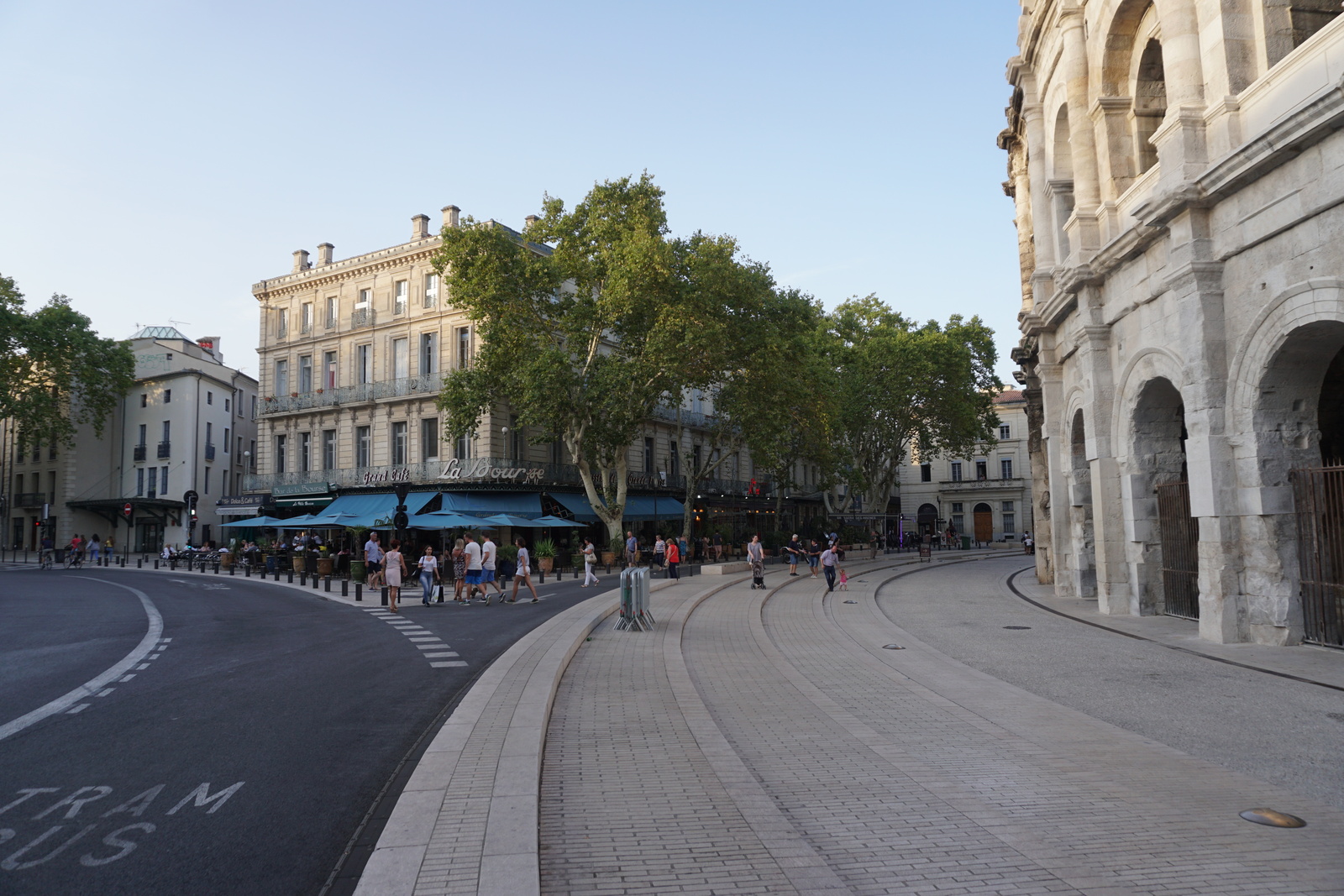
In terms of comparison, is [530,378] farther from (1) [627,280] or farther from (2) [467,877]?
(2) [467,877]

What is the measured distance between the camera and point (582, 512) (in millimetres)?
39719

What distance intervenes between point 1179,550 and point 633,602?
31.4 feet

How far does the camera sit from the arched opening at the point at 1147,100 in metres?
16.5

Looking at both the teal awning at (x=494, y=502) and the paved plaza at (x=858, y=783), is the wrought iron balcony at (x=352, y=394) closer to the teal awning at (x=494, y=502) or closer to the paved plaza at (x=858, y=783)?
the teal awning at (x=494, y=502)

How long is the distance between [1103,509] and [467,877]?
15.7 meters

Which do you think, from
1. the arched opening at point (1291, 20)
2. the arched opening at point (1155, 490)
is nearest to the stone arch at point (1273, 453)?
the arched opening at point (1155, 490)

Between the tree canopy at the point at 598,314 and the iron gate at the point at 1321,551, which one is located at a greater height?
the tree canopy at the point at 598,314

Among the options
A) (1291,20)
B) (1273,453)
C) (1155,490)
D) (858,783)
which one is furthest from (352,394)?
(858,783)

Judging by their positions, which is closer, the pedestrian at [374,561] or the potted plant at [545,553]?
the pedestrian at [374,561]

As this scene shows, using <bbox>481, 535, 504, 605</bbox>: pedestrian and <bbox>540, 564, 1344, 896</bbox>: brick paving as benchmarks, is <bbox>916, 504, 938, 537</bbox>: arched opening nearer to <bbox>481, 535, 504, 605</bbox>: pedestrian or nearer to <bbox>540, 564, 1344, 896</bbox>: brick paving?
<bbox>481, 535, 504, 605</bbox>: pedestrian

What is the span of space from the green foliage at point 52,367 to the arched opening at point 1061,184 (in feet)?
162

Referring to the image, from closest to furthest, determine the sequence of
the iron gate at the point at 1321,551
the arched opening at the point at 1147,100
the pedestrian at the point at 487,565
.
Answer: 1. the iron gate at the point at 1321,551
2. the arched opening at the point at 1147,100
3. the pedestrian at the point at 487,565

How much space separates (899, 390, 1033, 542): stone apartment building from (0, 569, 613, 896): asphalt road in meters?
65.5

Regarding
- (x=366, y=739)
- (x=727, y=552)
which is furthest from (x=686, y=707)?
(x=727, y=552)
